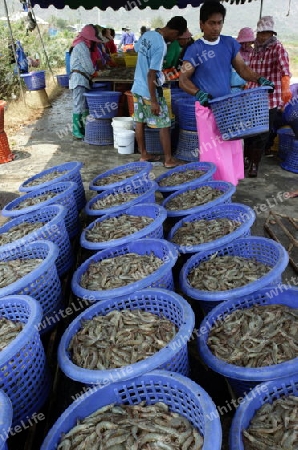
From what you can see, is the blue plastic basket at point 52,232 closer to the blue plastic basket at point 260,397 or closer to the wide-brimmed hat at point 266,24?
the blue plastic basket at point 260,397

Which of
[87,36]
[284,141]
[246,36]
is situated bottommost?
[284,141]

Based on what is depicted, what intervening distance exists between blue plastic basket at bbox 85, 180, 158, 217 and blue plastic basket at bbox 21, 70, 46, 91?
326 inches

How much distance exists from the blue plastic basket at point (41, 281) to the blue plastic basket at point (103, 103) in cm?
494

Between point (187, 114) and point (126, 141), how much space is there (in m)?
1.34

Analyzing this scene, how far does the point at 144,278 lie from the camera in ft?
8.91

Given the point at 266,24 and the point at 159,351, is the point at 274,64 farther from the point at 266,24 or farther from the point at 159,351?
the point at 159,351

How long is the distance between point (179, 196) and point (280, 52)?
3.21 metres

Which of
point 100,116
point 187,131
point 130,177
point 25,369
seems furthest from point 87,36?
point 25,369

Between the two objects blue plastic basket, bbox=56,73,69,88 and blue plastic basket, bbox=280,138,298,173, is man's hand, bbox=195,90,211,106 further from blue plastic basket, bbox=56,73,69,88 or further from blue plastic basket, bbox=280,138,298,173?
blue plastic basket, bbox=56,73,69,88

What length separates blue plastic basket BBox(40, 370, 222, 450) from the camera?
5.96 feet

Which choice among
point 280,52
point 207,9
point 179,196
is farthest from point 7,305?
point 280,52

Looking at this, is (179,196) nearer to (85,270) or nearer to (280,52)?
(85,270)

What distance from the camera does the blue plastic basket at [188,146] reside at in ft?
22.0

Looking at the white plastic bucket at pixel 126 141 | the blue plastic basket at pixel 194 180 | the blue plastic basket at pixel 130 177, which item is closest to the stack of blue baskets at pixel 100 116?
the white plastic bucket at pixel 126 141
